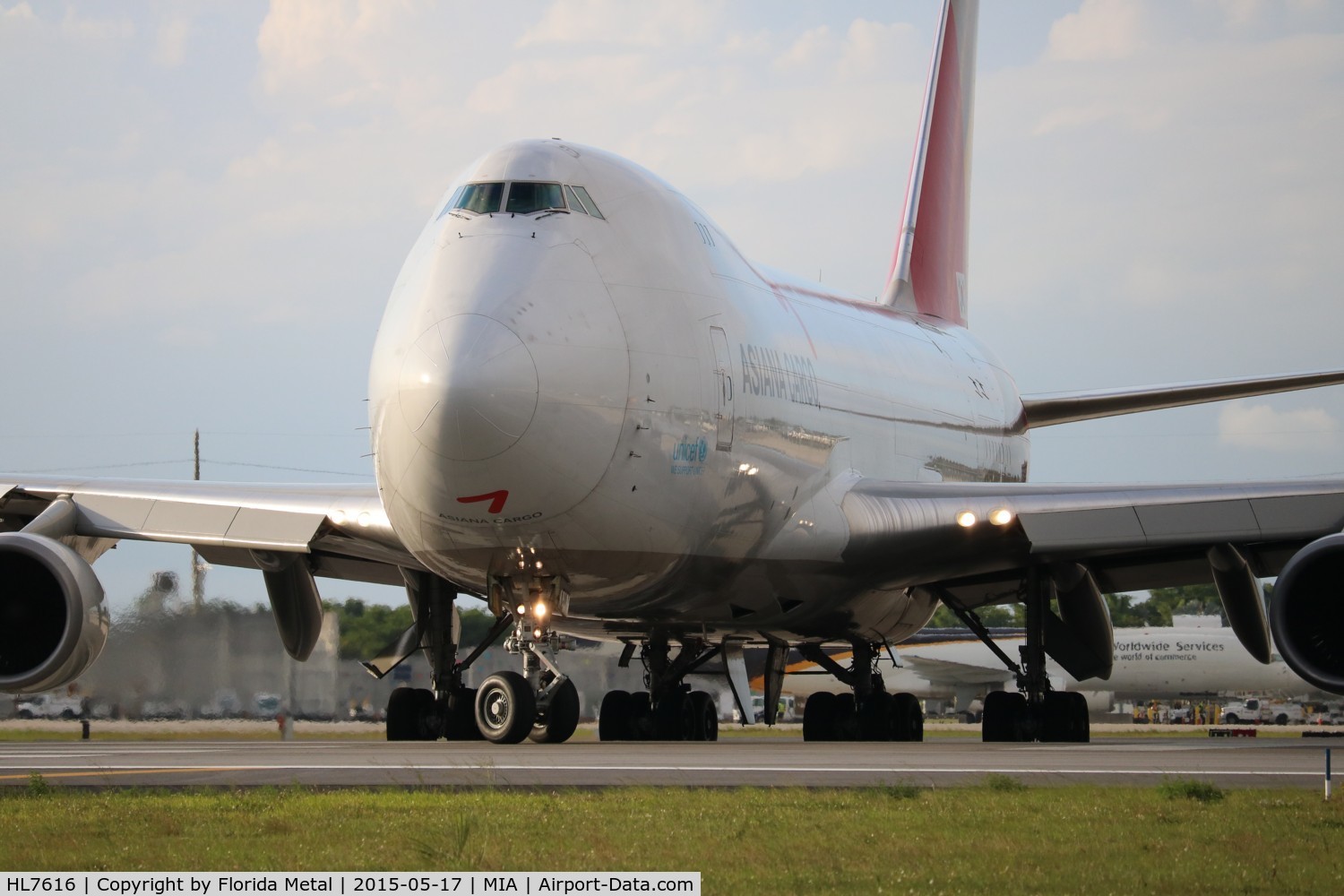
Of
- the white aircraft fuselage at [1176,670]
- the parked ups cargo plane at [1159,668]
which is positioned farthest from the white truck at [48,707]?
the white aircraft fuselage at [1176,670]

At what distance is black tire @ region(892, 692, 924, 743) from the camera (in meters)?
19.6

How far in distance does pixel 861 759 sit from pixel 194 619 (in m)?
13.2

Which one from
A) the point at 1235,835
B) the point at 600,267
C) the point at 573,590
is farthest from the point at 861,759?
the point at 1235,835

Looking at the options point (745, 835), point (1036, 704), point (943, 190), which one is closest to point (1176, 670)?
point (943, 190)

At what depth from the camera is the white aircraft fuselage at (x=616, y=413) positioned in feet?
39.3

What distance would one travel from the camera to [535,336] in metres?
12.0

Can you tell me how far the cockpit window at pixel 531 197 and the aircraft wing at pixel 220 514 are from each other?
310cm

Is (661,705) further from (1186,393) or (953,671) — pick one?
(953,671)

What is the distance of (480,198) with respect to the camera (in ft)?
43.6

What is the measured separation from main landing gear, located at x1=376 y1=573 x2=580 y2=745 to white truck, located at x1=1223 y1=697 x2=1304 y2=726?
49141mm

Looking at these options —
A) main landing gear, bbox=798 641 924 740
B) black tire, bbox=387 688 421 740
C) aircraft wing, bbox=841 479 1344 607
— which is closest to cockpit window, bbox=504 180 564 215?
aircraft wing, bbox=841 479 1344 607

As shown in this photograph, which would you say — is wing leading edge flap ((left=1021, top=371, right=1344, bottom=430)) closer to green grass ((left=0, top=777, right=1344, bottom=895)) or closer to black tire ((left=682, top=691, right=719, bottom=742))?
black tire ((left=682, top=691, right=719, bottom=742))

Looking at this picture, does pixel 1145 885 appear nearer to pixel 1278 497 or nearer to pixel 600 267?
pixel 600 267
